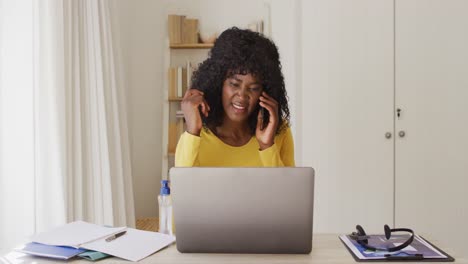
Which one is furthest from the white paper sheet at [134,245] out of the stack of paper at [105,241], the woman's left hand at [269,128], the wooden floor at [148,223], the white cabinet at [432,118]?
the wooden floor at [148,223]

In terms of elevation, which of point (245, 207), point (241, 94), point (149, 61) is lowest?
point (245, 207)

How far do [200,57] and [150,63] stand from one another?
0.43 metres

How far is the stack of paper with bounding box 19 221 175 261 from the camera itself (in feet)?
3.61

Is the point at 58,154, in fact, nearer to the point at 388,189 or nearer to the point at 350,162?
the point at 350,162

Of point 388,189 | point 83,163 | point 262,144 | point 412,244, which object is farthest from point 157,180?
point 412,244

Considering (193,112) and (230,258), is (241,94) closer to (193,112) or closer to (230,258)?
(193,112)

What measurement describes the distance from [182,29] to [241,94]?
78.4 inches

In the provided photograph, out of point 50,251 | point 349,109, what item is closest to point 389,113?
point 349,109

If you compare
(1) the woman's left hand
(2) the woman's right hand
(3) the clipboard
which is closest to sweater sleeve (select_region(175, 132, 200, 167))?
(2) the woman's right hand

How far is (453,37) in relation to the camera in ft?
9.17

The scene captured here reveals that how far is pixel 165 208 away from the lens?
1277 millimetres

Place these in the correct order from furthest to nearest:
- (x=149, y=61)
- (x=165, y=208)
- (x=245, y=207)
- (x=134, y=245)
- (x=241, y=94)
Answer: (x=149, y=61) < (x=241, y=94) < (x=165, y=208) < (x=134, y=245) < (x=245, y=207)

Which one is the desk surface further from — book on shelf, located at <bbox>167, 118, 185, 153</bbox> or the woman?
book on shelf, located at <bbox>167, 118, 185, 153</bbox>

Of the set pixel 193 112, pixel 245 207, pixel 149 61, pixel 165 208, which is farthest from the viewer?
pixel 149 61
